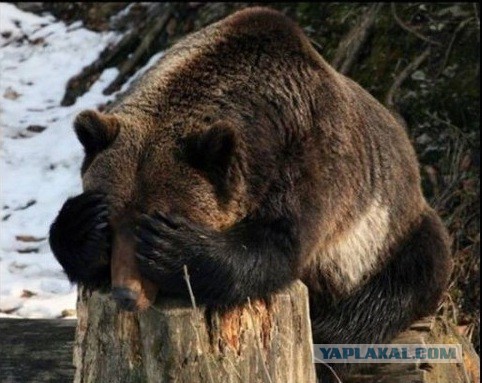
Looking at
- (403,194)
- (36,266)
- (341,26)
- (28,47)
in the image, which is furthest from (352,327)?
(28,47)

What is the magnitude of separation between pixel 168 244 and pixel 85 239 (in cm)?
42

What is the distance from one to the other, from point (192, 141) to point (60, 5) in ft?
30.8

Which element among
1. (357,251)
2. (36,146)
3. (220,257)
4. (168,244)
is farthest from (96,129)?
(36,146)

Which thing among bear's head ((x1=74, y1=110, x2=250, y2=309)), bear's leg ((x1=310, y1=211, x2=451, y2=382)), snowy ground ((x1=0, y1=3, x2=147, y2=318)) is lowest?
snowy ground ((x1=0, y1=3, x2=147, y2=318))

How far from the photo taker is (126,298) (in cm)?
380

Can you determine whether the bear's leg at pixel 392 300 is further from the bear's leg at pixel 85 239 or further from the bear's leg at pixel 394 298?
the bear's leg at pixel 85 239

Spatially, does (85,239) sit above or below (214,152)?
below

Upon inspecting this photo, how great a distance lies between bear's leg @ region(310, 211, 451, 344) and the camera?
18.2 feet

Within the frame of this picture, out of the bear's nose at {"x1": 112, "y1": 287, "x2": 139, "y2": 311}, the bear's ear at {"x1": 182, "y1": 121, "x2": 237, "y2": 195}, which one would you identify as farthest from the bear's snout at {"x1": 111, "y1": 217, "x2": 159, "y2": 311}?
the bear's ear at {"x1": 182, "y1": 121, "x2": 237, "y2": 195}

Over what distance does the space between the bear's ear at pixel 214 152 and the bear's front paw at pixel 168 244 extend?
24 cm

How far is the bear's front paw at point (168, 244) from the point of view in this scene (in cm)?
393

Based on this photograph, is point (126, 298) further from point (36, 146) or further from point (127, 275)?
point (36, 146)

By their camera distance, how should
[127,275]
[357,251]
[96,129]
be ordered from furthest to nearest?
[357,251]
[96,129]
[127,275]

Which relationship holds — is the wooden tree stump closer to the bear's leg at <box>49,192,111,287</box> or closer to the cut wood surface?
the cut wood surface
